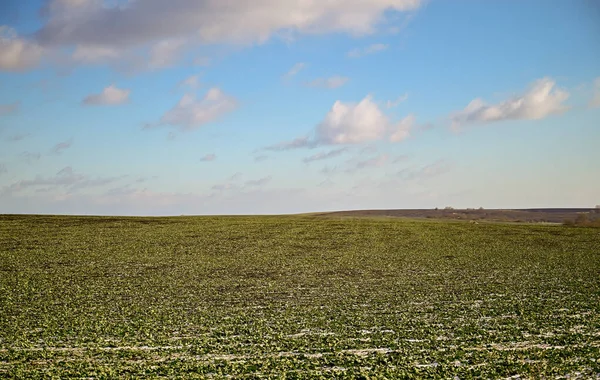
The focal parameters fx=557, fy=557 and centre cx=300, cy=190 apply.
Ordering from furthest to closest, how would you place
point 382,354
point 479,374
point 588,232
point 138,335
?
1. point 588,232
2. point 138,335
3. point 382,354
4. point 479,374

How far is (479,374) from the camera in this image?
12.0 meters

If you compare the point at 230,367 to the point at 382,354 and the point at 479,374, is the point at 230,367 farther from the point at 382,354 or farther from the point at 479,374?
the point at 479,374

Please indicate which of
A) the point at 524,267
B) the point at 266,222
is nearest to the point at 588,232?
the point at 524,267

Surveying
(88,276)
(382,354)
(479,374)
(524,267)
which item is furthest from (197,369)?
(524,267)

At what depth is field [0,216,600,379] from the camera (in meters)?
13.0

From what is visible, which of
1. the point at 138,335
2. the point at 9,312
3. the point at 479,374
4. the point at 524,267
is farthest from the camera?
the point at 524,267

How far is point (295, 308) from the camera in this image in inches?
805

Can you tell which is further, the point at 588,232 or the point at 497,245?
the point at 588,232

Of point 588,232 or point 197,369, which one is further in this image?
point 588,232

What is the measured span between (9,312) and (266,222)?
3971 cm

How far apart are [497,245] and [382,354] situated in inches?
1335

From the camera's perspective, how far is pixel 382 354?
44.8ft

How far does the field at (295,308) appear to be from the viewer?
13.0 m

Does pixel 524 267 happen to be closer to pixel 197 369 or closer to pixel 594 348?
pixel 594 348
